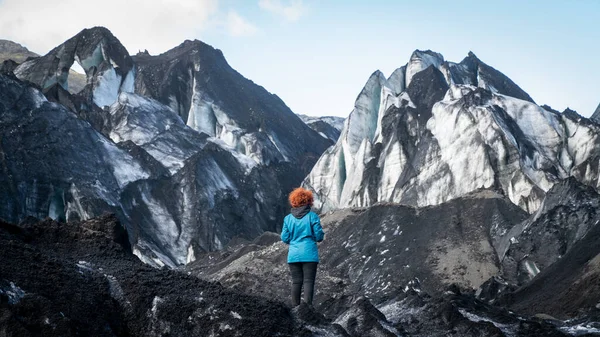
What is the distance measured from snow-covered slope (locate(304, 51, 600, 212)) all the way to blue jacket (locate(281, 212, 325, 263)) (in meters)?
32.4

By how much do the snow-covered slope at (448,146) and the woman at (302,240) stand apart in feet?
106

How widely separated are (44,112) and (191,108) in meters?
25.3

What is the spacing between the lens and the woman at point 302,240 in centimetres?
1070

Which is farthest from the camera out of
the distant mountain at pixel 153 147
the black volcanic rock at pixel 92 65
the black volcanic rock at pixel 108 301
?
the black volcanic rock at pixel 92 65

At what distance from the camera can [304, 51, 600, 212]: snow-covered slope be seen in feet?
153

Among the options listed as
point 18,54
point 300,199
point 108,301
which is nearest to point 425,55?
point 300,199

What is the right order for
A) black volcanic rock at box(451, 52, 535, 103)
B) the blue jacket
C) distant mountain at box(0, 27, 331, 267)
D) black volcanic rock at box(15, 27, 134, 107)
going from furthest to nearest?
black volcanic rock at box(15, 27, 134, 107)
black volcanic rock at box(451, 52, 535, 103)
distant mountain at box(0, 27, 331, 267)
the blue jacket

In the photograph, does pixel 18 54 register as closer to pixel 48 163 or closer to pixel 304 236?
pixel 48 163

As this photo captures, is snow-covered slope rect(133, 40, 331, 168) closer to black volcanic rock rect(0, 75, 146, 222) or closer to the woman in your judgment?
black volcanic rock rect(0, 75, 146, 222)

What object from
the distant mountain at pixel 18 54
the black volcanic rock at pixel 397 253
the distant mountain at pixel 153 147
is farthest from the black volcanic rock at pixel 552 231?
the distant mountain at pixel 18 54

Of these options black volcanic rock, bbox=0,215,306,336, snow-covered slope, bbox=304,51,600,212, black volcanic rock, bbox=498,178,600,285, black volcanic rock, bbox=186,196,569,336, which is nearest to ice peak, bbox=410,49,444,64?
snow-covered slope, bbox=304,51,600,212

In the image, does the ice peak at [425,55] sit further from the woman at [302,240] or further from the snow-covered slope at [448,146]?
the woman at [302,240]

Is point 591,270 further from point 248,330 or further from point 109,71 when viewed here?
point 109,71

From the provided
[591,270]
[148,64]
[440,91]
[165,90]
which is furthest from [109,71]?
[591,270]
